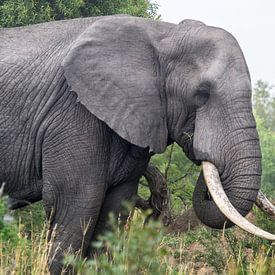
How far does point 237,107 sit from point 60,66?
1.60 m

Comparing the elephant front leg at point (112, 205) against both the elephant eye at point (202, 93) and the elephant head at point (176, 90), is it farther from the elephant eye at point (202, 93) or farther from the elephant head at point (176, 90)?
the elephant eye at point (202, 93)

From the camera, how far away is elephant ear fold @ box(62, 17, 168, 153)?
763cm

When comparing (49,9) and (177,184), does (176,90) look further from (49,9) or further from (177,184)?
(177,184)

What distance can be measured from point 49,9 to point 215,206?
5905 millimetres

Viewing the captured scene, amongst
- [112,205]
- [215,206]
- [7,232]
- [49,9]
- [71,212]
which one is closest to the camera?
[7,232]

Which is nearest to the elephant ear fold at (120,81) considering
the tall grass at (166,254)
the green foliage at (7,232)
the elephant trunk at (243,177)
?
the elephant trunk at (243,177)

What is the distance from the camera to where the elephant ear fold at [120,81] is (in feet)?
25.0

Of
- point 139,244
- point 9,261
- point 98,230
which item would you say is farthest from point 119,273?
point 98,230

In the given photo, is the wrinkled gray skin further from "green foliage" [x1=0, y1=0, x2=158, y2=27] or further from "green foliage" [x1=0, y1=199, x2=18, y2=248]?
"green foliage" [x1=0, y1=0, x2=158, y2=27]

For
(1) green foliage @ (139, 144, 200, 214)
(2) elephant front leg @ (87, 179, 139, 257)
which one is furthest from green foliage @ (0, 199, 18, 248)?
(1) green foliage @ (139, 144, 200, 214)

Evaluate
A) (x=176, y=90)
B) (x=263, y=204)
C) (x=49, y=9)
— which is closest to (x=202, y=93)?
(x=176, y=90)

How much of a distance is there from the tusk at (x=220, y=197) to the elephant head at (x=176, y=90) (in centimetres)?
8

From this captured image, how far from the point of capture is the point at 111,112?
7.64 metres

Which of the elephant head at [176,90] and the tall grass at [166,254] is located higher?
the elephant head at [176,90]
